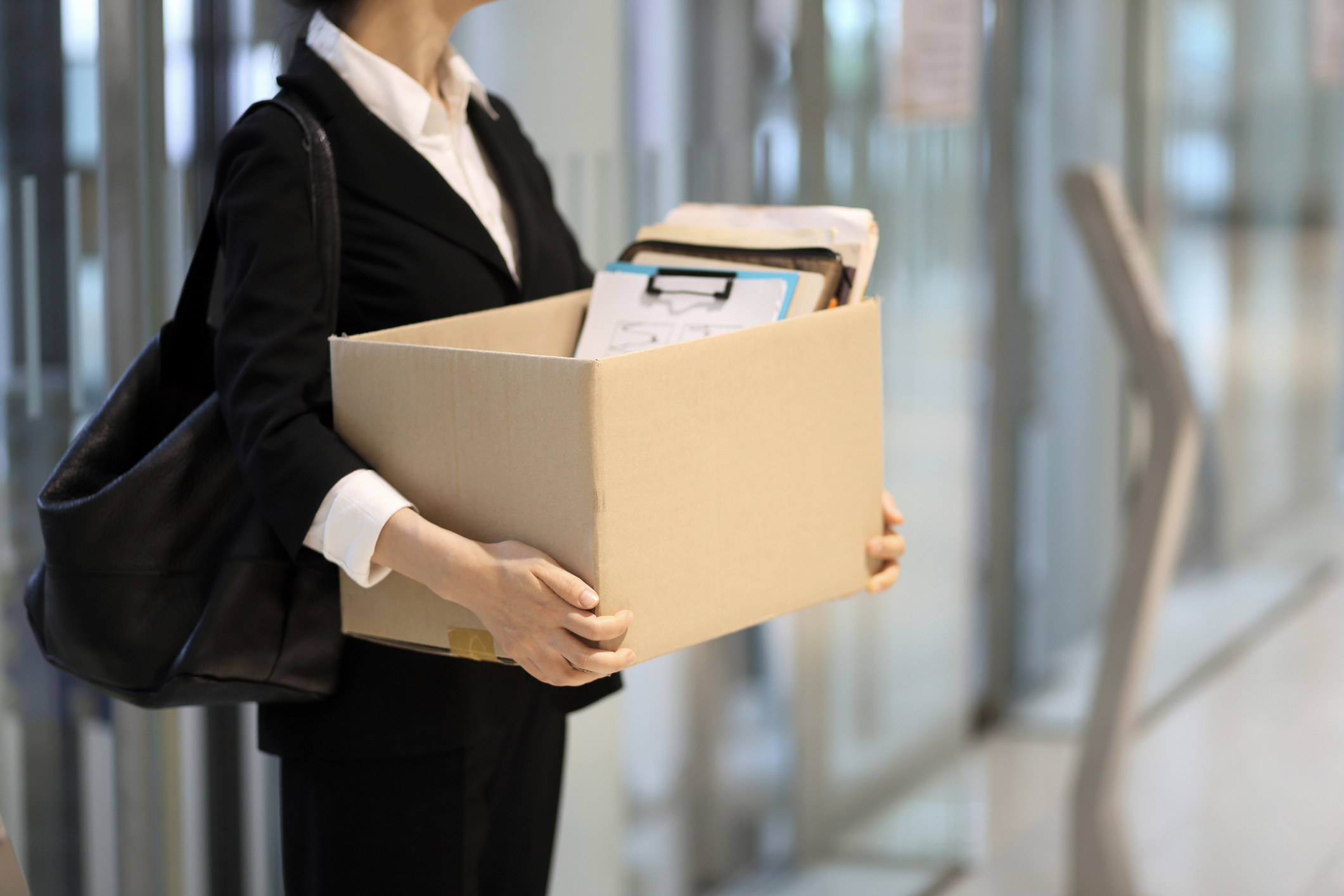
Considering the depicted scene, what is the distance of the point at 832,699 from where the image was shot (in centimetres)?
270

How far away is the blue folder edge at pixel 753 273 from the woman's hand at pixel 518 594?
306 mm

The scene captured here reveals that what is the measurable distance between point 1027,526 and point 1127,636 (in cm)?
148

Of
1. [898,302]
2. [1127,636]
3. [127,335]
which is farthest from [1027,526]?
[127,335]

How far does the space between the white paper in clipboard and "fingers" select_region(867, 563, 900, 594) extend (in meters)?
0.27

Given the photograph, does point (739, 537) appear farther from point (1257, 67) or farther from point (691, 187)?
point (1257, 67)

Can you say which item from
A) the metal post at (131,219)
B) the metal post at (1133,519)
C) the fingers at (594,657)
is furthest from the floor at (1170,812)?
the fingers at (594,657)

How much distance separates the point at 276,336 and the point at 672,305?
347 millimetres

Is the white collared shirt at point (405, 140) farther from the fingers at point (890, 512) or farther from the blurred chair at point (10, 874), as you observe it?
the fingers at point (890, 512)

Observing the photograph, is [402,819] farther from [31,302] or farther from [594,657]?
[31,302]

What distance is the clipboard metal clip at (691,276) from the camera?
4.02ft

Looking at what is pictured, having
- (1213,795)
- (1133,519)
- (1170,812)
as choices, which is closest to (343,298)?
(1133,519)

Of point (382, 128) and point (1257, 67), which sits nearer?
point (382, 128)

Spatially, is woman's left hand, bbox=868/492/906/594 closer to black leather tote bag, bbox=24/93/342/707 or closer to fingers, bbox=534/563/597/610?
fingers, bbox=534/563/597/610

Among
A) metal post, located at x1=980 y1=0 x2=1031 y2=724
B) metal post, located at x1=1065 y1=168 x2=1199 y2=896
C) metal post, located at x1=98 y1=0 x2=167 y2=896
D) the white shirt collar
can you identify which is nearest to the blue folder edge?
the white shirt collar
